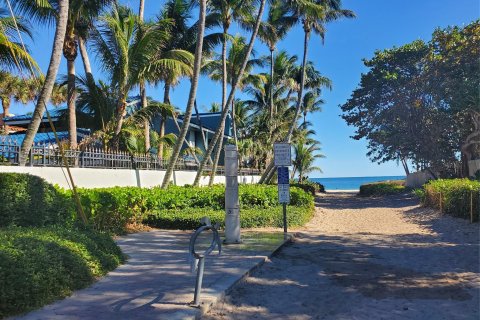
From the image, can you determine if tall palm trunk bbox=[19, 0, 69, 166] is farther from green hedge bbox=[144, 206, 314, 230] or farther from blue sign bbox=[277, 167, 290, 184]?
blue sign bbox=[277, 167, 290, 184]

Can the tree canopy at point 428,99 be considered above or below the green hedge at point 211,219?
above

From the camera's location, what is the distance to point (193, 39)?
74.8 feet

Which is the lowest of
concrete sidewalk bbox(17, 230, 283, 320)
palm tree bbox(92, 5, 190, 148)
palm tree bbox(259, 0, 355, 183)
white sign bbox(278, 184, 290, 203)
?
concrete sidewalk bbox(17, 230, 283, 320)

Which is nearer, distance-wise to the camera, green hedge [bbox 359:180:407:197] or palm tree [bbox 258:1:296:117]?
palm tree [bbox 258:1:296:117]

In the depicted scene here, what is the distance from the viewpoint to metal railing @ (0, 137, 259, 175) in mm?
9695

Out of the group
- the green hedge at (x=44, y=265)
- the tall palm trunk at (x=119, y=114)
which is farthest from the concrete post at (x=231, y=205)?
the tall palm trunk at (x=119, y=114)

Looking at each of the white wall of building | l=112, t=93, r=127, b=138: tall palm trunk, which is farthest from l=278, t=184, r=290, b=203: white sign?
l=112, t=93, r=127, b=138: tall palm trunk

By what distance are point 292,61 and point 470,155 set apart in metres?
18.4

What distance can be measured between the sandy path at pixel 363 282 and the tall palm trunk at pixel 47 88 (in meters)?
5.90

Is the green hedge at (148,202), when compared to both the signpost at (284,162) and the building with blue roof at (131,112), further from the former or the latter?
the building with blue roof at (131,112)

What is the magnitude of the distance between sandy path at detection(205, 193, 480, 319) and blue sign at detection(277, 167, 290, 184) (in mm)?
1644

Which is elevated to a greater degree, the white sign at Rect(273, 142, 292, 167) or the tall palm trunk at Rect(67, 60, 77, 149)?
the tall palm trunk at Rect(67, 60, 77, 149)

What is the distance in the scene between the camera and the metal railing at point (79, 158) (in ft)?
31.8

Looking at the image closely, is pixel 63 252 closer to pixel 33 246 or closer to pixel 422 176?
pixel 33 246
